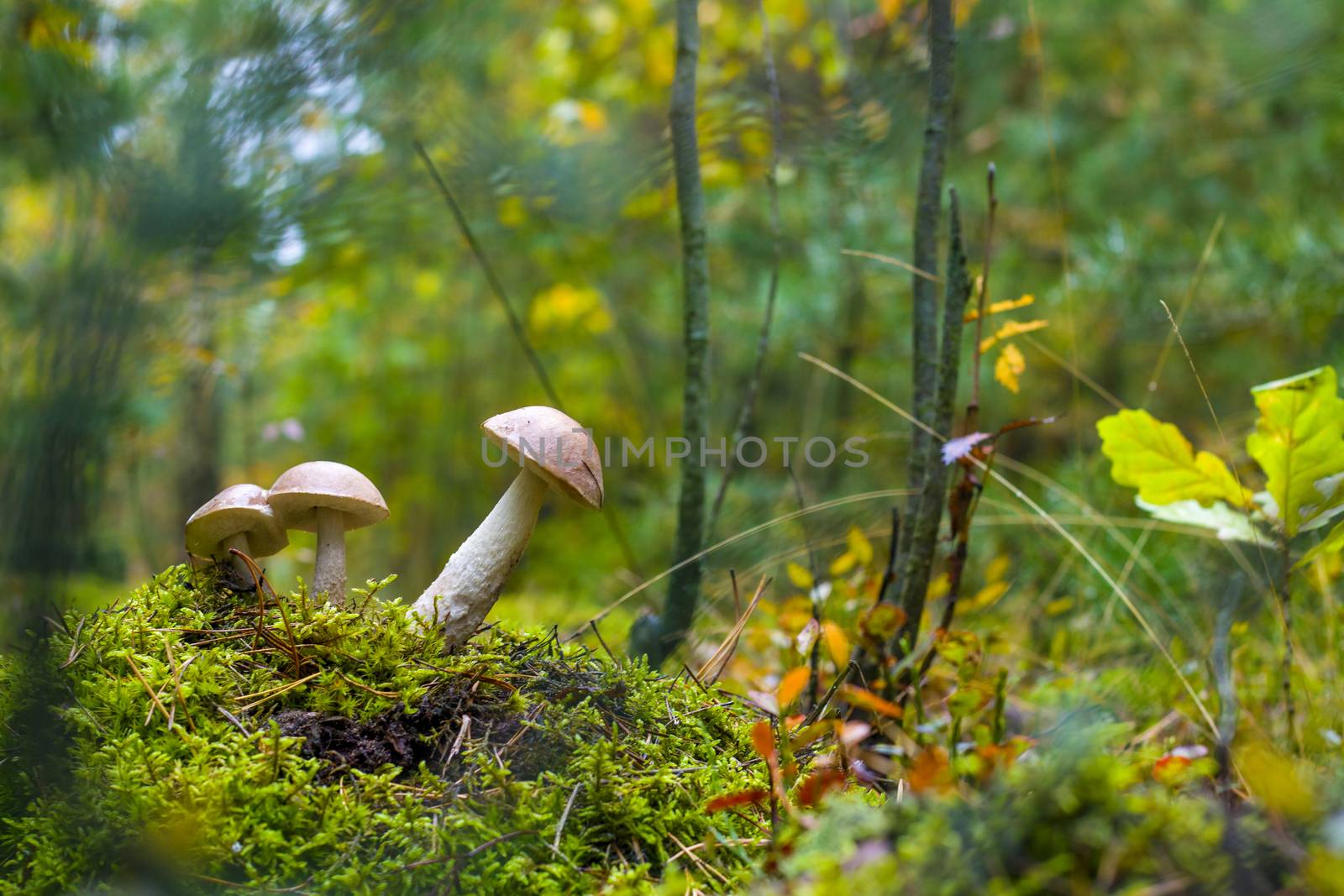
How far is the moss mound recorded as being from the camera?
44.4 inches

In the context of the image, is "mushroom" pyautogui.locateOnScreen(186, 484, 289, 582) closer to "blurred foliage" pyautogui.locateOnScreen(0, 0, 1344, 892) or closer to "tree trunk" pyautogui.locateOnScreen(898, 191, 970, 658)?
"blurred foliage" pyautogui.locateOnScreen(0, 0, 1344, 892)

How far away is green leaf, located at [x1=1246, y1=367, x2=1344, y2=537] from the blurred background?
485 mm

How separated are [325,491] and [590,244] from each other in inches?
146

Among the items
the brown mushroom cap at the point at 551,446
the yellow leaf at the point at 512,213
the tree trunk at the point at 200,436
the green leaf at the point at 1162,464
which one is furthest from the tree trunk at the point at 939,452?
the tree trunk at the point at 200,436

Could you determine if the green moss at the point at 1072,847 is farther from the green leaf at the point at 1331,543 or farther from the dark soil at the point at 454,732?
the green leaf at the point at 1331,543

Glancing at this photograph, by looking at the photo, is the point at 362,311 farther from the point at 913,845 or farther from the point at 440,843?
the point at 913,845

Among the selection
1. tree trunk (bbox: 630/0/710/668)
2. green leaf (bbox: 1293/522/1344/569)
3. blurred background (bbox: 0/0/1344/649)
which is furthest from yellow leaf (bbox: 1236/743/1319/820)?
tree trunk (bbox: 630/0/710/668)

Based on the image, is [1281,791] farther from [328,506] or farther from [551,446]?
[328,506]

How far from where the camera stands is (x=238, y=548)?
1652 mm

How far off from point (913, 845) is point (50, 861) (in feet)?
3.66

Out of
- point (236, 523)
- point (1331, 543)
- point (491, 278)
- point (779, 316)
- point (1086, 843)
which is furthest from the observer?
point (779, 316)

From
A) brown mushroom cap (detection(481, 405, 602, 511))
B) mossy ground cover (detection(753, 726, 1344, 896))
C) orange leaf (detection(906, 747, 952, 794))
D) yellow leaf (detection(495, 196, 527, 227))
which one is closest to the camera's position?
mossy ground cover (detection(753, 726, 1344, 896))

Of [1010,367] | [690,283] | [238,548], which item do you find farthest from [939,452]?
[238,548]

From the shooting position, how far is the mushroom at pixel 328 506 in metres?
1.48
